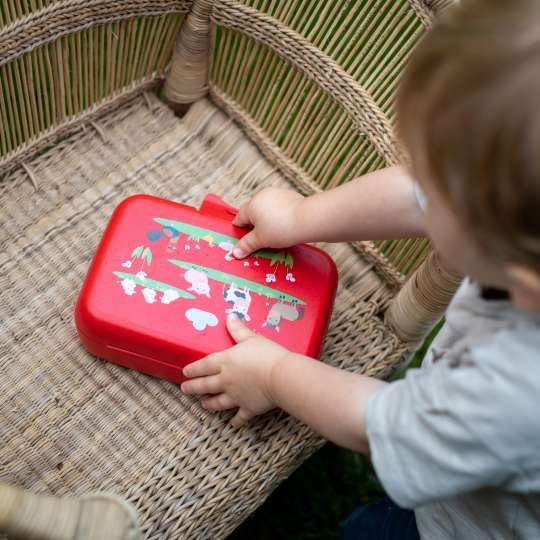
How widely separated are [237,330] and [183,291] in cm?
8

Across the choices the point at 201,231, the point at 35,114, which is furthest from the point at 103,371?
the point at 35,114

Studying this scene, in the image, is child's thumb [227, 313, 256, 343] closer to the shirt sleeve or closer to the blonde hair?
the shirt sleeve

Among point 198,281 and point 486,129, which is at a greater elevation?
point 486,129

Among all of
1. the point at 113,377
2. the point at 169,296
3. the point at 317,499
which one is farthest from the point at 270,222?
the point at 317,499

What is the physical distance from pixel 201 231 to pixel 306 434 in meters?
0.27

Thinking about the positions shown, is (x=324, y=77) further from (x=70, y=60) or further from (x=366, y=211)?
(x=70, y=60)

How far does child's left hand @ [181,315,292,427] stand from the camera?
0.69 metres

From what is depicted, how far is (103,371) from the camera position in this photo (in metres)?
0.77

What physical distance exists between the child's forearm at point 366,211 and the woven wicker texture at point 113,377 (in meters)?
0.12

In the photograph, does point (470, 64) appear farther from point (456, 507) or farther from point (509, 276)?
point (456, 507)

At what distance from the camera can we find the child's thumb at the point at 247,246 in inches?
30.4

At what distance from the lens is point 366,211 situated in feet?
2.44

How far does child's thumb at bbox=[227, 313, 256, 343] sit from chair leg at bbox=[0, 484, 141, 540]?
0.98ft

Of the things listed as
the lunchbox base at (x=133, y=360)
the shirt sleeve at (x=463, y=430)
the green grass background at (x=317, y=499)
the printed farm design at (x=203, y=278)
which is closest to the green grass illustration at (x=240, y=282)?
the printed farm design at (x=203, y=278)
